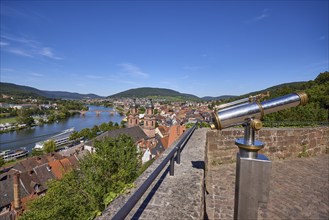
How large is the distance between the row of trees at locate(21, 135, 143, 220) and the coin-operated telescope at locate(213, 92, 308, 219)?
20.5 ft

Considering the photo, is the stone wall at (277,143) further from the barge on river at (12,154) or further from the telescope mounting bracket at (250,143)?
the barge on river at (12,154)

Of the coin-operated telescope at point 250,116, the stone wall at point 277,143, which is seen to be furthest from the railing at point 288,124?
the coin-operated telescope at point 250,116

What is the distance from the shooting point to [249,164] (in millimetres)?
1280

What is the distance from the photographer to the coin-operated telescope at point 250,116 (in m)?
1.31

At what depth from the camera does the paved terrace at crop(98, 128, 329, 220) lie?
2093 millimetres

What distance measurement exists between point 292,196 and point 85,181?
7.13 meters

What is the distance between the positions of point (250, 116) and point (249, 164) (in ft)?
1.12

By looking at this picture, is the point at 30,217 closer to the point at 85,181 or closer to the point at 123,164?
the point at 85,181

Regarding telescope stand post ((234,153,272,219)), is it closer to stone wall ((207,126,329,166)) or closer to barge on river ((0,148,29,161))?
stone wall ((207,126,329,166))

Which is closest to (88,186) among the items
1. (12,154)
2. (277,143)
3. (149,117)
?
(277,143)

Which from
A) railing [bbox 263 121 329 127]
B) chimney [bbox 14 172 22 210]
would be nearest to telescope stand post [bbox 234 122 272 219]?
railing [bbox 263 121 329 127]

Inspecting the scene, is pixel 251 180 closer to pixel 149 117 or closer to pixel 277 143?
pixel 277 143

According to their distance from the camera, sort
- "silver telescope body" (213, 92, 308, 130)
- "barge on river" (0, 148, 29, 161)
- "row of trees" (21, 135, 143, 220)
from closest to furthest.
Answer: "silver telescope body" (213, 92, 308, 130), "row of trees" (21, 135, 143, 220), "barge on river" (0, 148, 29, 161)

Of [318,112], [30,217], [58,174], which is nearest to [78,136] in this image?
[58,174]
